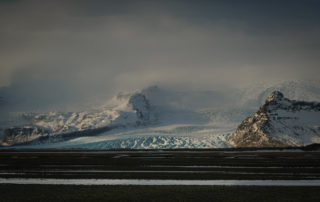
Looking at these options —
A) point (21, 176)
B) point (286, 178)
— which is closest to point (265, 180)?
point (286, 178)

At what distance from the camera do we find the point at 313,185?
37.2 m

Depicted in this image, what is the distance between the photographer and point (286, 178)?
43.1 meters
